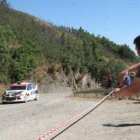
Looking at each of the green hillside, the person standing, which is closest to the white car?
the green hillside

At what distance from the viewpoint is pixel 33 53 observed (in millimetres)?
73250

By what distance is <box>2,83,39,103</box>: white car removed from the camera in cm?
3781

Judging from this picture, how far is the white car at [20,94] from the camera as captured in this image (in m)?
37.8

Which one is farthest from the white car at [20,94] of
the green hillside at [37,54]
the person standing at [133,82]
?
the person standing at [133,82]

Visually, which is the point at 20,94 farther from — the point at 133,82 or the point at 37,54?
the point at 37,54

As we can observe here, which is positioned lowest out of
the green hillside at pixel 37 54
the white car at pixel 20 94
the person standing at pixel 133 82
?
the person standing at pixel 133 82

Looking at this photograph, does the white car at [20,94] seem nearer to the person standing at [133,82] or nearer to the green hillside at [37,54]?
the green hillside at [37,54]

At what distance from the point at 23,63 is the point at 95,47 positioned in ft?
178

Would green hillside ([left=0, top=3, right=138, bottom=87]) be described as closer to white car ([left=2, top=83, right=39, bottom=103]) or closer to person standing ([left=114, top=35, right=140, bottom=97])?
white car ([left=2, top=83, right=39, bottom=103])

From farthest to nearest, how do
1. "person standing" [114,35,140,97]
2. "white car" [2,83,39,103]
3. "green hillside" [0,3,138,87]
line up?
"green hillside" [0,3,138,87]
"white car" [2,83,39,103]
"person standing" [114,35,140,97]

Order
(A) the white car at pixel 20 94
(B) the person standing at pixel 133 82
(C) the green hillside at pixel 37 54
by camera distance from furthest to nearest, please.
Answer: (C) the green hillside at pixel 37 54 → (A) the white car at pixel 20 94 → (B) the person standing at pixel 133 82

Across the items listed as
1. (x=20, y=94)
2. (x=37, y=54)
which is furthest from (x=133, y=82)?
(x=37, y=54)

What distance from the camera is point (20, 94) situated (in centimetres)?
3788

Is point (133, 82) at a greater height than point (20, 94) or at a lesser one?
lesser
